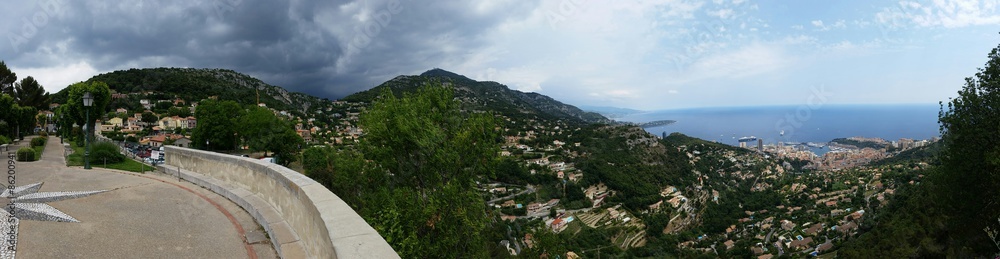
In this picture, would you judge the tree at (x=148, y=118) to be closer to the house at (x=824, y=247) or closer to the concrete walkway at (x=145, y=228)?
the concrete walkway at (x=145, y=228)

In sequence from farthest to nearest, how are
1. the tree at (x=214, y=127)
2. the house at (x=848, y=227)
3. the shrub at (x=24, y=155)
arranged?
the tree at (x=214, y=127), the house at (x=848, y=227), the shrub at (x=24, y=155)

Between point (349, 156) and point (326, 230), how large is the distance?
9.69 meters

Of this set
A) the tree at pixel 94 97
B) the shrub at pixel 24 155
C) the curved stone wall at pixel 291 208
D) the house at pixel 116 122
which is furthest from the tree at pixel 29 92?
the curved stone wall at pixel 291 208

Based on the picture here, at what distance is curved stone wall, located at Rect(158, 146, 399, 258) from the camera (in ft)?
10.3

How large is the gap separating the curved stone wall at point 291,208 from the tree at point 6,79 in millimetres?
50333

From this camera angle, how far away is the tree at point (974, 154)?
12.4m

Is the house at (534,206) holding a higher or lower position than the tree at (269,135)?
lower

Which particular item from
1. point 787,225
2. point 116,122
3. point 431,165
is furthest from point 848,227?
point 116,122

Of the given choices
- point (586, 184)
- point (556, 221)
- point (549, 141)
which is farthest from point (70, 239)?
point (549, 141)

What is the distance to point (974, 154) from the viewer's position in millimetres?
12578

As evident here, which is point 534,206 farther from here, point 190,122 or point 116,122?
point 116,122

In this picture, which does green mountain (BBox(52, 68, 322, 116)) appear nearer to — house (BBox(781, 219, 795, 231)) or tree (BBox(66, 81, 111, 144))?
tree (BBox(66, 81, 111, 144))

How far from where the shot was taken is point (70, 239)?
16.0ft

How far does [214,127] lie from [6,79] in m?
22.1
